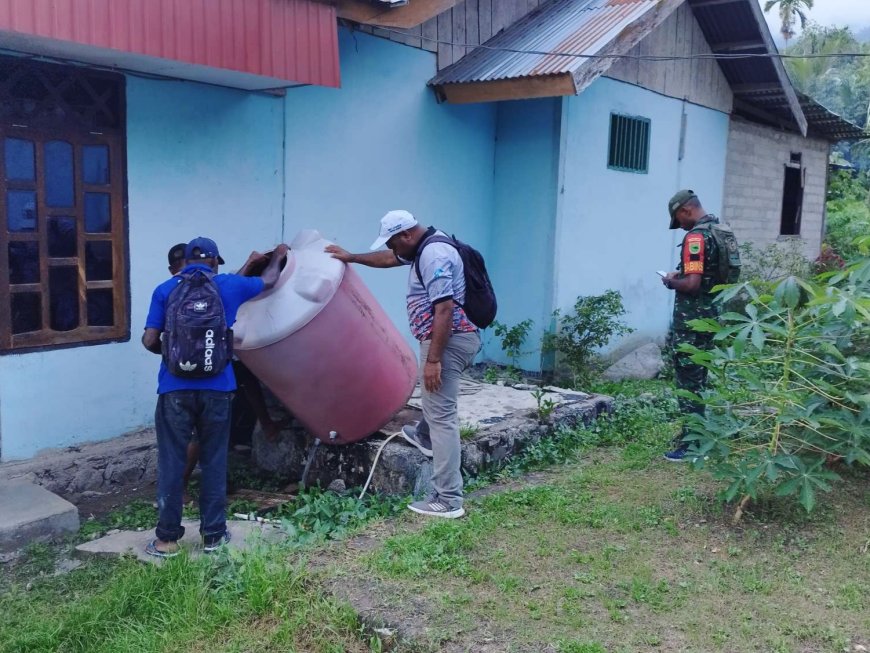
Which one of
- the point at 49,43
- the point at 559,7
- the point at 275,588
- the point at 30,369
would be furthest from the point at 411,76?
the point at 275,588

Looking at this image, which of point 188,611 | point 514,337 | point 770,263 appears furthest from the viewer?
point 770,263

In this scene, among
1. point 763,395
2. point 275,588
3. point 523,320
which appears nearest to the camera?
point 275,588

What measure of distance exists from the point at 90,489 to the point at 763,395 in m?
3.85

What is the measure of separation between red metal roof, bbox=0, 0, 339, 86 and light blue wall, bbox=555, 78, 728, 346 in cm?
303

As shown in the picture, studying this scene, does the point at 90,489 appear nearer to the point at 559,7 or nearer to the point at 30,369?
the point at 30,369

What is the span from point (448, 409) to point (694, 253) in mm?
2023

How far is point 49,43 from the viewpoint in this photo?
13.2 ft

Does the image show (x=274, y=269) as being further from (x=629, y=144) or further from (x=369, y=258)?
(x=629, y=144)

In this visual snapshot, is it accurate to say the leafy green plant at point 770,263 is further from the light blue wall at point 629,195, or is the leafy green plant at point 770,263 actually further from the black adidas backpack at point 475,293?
the black adidas backpack at point 475,293

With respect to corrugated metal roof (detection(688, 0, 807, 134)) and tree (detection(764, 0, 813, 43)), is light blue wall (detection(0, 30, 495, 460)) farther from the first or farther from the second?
tree (detection(764, 0, 813, 43))

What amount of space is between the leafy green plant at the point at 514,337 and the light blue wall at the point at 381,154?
882 millimetres

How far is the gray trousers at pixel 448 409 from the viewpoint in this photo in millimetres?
4045

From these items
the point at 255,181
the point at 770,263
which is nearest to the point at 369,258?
the point at 255,181

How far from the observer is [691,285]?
501 centimetres
